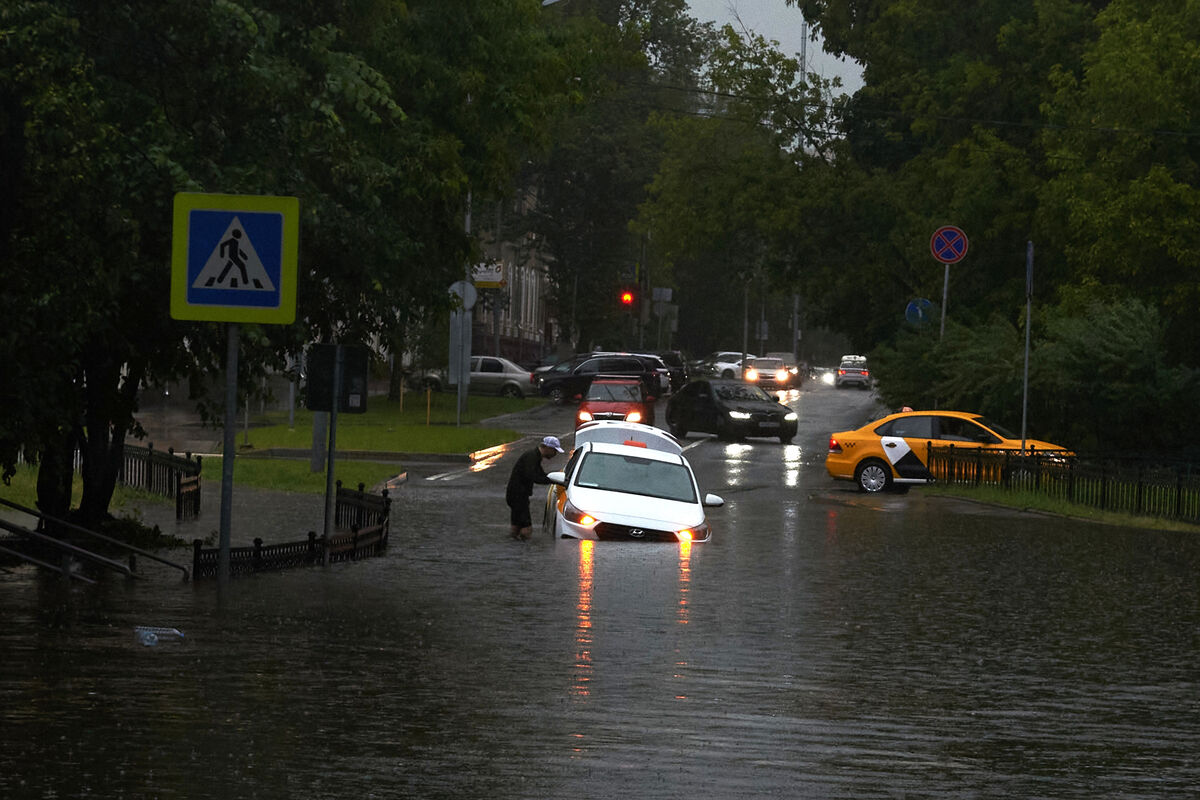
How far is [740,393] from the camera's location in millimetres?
46750

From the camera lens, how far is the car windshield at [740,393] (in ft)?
152

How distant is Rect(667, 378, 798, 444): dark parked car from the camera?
4575cm

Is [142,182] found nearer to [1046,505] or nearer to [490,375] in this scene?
[1046,505]

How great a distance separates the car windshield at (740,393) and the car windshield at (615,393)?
2048mm

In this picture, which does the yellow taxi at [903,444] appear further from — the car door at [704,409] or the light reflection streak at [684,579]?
the light reflection streak at [684,579]

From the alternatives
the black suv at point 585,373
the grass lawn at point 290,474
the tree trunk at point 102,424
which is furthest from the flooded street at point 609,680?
the black suv at point 585,373

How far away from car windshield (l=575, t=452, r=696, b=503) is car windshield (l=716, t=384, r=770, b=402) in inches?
924

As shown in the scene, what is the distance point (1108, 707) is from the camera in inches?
420

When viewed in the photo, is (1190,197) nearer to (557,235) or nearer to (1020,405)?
(1020,405)

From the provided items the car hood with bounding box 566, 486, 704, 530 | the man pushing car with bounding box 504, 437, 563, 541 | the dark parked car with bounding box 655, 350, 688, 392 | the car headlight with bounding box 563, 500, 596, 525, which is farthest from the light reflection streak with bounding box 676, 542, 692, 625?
the dark parked car with bounding box 655, 350, 688, 392

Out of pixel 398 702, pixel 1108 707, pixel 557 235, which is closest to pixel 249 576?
pixel 398 702

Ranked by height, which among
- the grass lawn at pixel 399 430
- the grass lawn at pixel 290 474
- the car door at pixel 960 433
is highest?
the car door at pixel 960 433

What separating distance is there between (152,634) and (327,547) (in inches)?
225

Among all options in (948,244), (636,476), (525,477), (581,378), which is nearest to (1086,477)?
(948,244)
